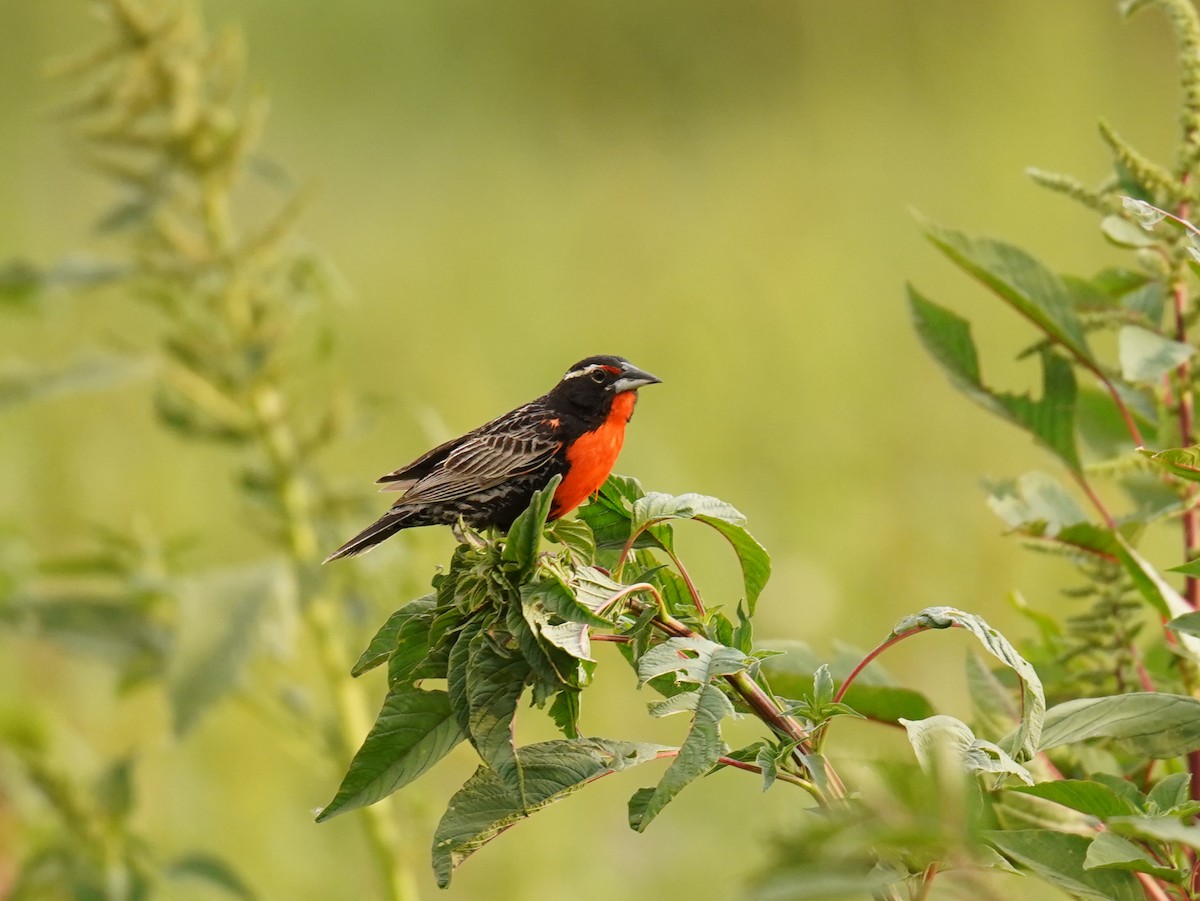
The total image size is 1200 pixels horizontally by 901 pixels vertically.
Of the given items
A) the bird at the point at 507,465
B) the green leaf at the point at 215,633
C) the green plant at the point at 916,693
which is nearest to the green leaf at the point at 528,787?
the green plant at the point at 916,693

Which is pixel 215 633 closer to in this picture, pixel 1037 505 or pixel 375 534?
pixel 375 534

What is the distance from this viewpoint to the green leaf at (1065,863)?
5.19 ft

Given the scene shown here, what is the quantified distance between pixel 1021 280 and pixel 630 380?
696mm

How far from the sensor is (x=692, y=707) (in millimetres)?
1375

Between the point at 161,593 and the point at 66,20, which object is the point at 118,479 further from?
the point at 66,20

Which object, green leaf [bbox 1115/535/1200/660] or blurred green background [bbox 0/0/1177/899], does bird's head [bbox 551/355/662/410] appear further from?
blurred green background [bbox 0/0/1177/899]

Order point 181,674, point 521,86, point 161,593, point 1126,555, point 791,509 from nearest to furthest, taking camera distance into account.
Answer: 1. point 1126,555
2. point 181,674
3. point 161,593
4. point 791,509
5. point 521,86

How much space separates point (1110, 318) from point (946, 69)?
9.50m

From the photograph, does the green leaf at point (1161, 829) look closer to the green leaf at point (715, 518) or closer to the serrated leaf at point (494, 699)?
the green leaf at point (715, 518)

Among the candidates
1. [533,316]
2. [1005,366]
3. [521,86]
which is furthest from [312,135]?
[1005,366]

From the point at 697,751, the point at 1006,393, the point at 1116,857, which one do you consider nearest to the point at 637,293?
the point at 1006,393

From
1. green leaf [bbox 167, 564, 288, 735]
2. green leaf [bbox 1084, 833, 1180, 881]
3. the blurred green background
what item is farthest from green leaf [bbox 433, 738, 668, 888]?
the blurred green background

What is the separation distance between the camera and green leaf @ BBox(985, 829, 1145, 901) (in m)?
1.58

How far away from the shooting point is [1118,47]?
1110cm
